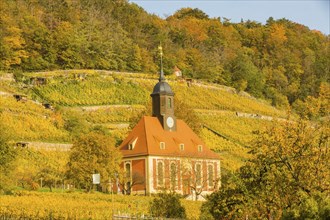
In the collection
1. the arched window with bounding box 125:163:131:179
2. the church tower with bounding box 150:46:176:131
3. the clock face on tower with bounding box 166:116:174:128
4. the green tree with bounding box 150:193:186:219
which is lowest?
the green tree with bounding box 150:193:186:219

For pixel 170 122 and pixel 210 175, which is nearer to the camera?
pixel 210 175

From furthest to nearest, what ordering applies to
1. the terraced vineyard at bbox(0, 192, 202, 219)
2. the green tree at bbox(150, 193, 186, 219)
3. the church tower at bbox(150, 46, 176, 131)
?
1. the church tower at bbox(150, 46, 176, 131)
2. the green tree at bbox(150, 193, 186, 219)
3. the terraced vineyard at bbox(0, 192, 202, 219)

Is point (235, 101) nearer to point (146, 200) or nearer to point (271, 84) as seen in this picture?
point (271, 84)

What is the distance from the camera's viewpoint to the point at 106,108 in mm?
89188

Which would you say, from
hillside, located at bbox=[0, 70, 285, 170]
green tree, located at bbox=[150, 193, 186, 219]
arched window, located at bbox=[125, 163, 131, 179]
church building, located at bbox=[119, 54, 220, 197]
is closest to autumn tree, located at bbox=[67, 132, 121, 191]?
church building, located at bbox=[119, 54, 220, 197]

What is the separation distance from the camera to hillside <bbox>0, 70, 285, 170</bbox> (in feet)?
248

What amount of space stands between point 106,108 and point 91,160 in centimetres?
3095

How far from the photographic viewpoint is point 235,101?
108 metres

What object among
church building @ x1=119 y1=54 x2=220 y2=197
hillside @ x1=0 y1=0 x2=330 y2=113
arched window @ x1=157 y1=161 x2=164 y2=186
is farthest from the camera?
hillside @ x1=0 y1=0 x2=330 y2=113

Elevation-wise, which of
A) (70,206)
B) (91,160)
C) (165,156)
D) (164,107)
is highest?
(164,107)

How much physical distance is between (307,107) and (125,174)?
106ft

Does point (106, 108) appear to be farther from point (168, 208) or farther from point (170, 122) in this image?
point (168, 208)

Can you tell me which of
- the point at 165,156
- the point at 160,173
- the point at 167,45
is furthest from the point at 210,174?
the point at 167,45

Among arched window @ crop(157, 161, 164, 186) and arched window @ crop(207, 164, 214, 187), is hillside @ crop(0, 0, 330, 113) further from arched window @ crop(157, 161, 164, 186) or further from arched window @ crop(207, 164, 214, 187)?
A: arched window @ crop(157, 161, 164, 186)
